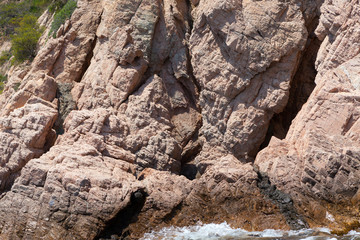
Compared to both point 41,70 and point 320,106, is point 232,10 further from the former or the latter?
point 41,70

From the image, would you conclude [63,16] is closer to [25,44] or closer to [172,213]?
[25,44]

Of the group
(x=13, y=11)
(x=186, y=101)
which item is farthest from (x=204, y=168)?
(x=13, y=11)

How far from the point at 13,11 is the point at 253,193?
2366 centimetres

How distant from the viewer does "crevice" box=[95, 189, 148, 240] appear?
11.7m

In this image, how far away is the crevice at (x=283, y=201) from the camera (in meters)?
11.2

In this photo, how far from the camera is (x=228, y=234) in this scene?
37.0ft

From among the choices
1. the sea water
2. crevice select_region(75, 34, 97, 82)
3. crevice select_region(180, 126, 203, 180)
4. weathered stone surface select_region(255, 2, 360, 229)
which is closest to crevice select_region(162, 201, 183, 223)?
the sea water

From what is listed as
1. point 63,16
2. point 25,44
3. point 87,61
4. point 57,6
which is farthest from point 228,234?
point 57,6

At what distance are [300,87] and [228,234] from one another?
706cm

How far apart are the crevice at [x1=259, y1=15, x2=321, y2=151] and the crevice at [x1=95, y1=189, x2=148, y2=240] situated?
5.46m

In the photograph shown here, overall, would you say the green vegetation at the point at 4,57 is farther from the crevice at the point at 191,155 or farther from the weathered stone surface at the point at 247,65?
the weathered stone surface at the point at 247,65

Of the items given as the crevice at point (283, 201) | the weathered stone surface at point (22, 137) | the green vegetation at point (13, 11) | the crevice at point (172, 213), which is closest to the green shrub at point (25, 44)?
the weathered stone surface at point (22, 137)

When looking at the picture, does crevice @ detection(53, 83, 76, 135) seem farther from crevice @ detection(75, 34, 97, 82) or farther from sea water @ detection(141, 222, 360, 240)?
sea water @ detection(141, 222, 360, 240)

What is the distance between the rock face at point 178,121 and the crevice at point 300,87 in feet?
0.23
